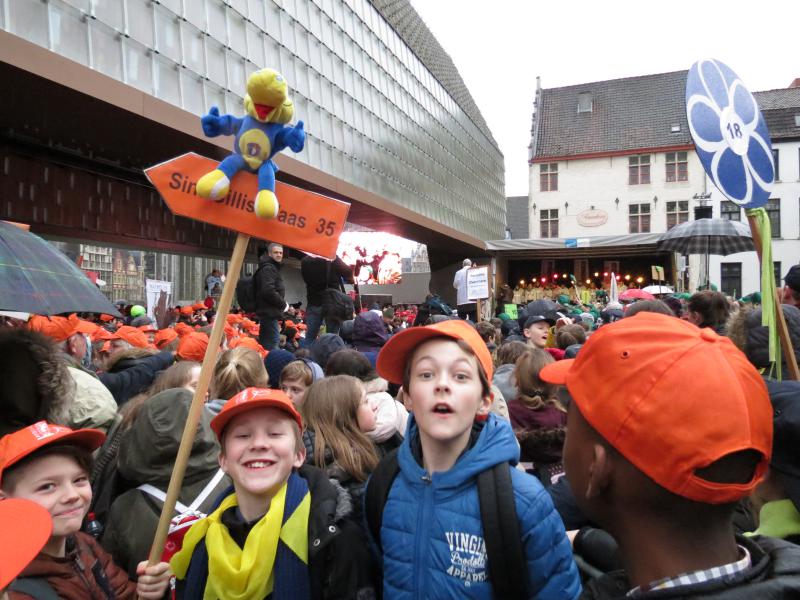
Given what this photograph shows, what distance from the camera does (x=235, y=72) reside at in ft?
42.8

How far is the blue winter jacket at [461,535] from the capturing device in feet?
6.11

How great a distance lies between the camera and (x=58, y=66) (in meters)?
7.77

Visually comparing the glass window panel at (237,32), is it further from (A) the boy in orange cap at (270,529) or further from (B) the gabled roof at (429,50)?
(A) the boy in orange cap at (270,529)

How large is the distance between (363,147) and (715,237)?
13224 millimetres

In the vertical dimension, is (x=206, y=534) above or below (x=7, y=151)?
below

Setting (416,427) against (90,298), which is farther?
(90,298)

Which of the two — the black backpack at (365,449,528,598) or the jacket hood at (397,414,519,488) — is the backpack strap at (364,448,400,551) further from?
the black backpack at (365,449,528,598)

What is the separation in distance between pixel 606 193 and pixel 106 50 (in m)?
35.3

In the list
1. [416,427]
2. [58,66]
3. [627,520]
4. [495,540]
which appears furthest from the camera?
[58,66]

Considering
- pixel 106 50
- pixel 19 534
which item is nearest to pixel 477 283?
pixel 106 50

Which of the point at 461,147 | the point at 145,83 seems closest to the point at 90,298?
the point at 145,83

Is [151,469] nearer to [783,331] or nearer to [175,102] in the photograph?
[783,331]

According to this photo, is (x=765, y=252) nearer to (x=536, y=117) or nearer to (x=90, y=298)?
(x=90, y=298)

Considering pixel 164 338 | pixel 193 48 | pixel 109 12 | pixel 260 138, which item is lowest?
pixel 164 338
